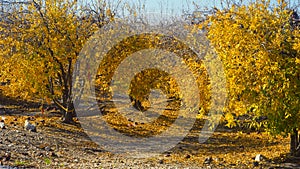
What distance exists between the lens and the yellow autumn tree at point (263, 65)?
686cm

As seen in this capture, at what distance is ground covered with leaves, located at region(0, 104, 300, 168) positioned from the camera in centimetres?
710

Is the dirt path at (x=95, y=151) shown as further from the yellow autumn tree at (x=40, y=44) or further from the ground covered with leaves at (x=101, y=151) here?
the yellow autumn tree at (x=40, y=44)

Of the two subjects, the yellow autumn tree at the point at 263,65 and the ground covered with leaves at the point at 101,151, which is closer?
the yellow autumn tree at the point at 263,65

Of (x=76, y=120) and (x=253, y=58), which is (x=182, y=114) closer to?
(x=76, y=120)

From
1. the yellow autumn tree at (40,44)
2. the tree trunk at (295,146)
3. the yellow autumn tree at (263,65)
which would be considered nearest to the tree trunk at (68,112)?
the yellow autumn tree at (40,44)

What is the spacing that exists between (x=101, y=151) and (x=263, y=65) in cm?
424

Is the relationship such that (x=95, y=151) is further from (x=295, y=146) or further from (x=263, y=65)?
(x=295, y=146)

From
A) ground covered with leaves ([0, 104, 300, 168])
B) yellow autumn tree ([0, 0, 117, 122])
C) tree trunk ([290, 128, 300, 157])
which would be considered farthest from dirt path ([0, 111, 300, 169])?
yellow autumn tree ([0, 0, 117, 122])

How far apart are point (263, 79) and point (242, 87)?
402 mm

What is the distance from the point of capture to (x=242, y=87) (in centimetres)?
694

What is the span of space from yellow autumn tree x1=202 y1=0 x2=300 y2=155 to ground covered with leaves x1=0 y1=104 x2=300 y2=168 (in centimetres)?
138

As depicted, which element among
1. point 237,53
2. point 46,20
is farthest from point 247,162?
point 46,20

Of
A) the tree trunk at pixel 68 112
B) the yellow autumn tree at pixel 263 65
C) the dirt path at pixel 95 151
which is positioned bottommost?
the dirt path at pixel 95 151

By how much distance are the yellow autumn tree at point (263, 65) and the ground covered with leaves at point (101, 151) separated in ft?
4.51
